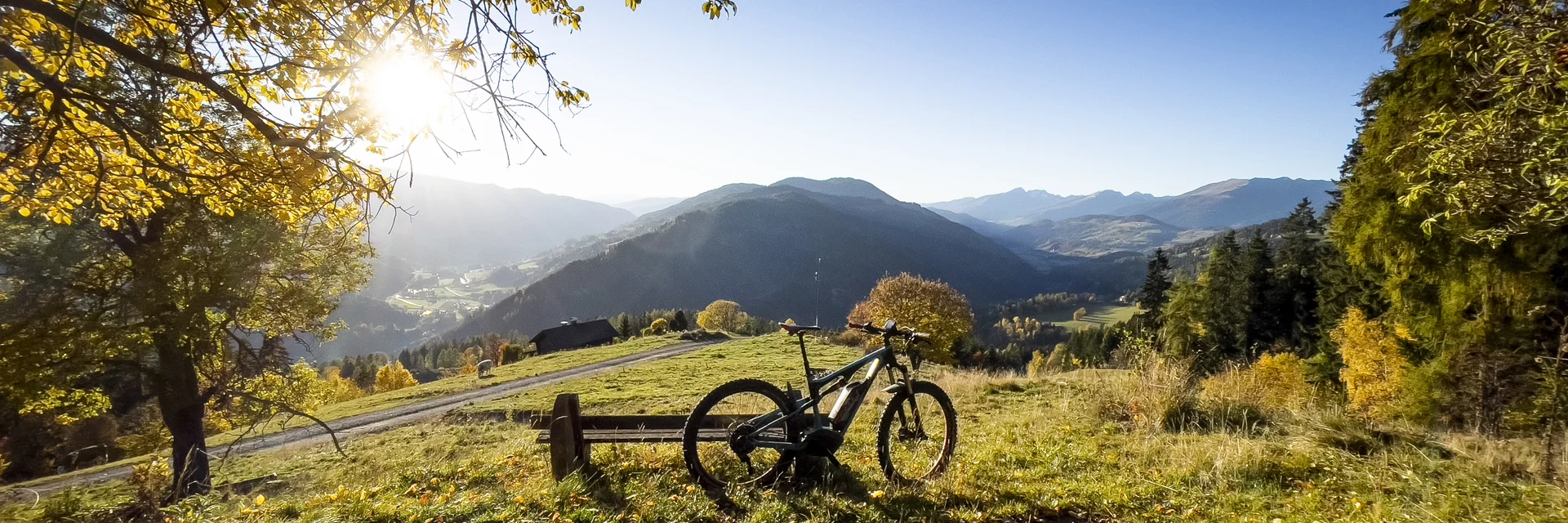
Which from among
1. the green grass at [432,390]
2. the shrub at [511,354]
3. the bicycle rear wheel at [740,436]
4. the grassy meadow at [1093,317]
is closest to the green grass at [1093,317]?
the grassy meadow at [1093,317]

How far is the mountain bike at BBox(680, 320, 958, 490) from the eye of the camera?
4828 millimetres

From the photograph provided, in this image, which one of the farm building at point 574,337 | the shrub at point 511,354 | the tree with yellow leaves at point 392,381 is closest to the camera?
the shrub at point 511,354

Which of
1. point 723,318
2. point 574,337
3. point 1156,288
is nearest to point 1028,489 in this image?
point 1156,288

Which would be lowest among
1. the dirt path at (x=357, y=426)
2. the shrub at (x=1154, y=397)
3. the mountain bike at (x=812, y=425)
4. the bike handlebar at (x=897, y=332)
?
the shrub at (x=1154, y=397)

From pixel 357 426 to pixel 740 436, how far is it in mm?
21211

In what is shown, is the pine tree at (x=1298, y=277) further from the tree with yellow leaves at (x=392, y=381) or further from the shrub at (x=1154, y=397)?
the tree with yellow leaves at (x=392, y=381)

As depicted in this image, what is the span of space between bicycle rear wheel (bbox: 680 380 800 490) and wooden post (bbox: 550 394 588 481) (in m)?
1.16

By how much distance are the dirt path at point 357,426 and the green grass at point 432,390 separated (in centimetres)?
43

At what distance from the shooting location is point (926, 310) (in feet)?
138

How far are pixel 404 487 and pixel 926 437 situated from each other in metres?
5.50

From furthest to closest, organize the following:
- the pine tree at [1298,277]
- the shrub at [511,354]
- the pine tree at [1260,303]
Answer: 1. the shrub at [511,354]
2. the pine tree at [1260,303]
3. the pine tree at [1298,277]

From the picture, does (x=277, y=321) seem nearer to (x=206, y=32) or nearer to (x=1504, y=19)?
(x=206, y=32)

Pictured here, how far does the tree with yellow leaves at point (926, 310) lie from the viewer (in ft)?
136

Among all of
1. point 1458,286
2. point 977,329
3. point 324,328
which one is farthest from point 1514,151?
point 977,329
